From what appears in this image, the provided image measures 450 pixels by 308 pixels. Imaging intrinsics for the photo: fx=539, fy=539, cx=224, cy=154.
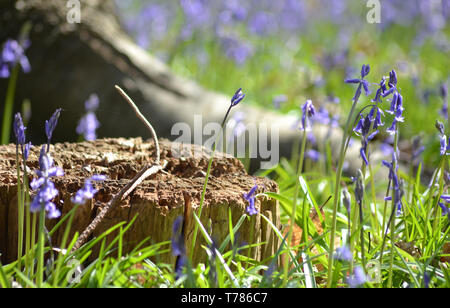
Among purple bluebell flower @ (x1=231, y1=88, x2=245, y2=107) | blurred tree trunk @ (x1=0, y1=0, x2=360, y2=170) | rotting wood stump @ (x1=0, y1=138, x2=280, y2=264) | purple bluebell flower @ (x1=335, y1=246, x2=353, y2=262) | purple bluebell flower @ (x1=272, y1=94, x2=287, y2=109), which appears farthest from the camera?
blurred tree trunk @ (x1=0, y1=0, x2=360, y2=170)

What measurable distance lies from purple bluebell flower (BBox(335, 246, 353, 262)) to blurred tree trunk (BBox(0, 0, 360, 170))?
272 centimetres

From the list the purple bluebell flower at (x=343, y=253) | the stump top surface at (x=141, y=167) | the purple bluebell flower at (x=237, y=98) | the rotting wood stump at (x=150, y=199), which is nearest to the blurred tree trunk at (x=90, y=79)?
the stump top surface at (x=141, y=167)

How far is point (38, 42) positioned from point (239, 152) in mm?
2024

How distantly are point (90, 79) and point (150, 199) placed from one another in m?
2.94

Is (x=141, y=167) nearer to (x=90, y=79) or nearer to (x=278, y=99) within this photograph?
(x=278, y=99)

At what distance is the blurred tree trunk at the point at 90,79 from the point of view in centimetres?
468

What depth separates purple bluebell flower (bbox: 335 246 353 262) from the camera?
1.61 metres

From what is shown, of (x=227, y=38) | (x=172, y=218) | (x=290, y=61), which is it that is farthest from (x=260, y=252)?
(x=290, y=61)

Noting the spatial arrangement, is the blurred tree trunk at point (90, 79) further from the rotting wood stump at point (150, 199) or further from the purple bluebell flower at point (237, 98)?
the purple bluebell flower at point (237, 98)

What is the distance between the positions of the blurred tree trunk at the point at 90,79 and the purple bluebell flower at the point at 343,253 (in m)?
2.72

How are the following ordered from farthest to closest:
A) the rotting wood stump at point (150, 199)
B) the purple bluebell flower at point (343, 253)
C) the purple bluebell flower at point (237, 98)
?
the rotting wood stump at point (150, 199), the purple bluebell flower at point (237, 98), the purple bluebell flower at point (343, 253)

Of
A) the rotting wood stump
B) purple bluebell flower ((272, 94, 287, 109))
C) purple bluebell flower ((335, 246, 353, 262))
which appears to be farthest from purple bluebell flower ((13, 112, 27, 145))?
purple bluebell flower ((272, 94, 287, 109))

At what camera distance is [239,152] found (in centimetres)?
435

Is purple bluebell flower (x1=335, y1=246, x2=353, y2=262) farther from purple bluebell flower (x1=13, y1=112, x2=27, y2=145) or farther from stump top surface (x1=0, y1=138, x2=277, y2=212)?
purple bluebell flower (x1=13, y1=112, x2=27, y2=145)
